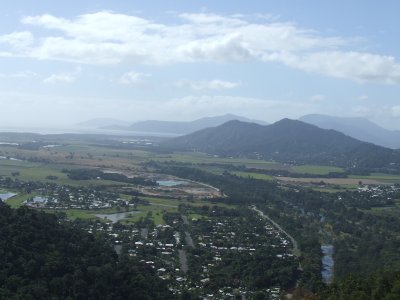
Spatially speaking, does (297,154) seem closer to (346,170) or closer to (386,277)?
(346,170)

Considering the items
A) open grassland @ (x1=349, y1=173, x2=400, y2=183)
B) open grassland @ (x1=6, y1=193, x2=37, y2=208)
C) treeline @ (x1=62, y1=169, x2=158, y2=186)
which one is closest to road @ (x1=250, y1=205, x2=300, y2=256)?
treeline @ (x1=62, y1=169, x2=158, y2=186)

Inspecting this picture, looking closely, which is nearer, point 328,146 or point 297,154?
point 297,154

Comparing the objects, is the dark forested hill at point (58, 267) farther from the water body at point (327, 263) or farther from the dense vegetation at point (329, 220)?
the water body at point (327, 263)

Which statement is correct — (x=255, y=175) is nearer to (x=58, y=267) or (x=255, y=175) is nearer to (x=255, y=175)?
(x=255, y=175)

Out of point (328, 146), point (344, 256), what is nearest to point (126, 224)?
point (344, 256)

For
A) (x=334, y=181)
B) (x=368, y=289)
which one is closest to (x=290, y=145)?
(x=334, y=181)
